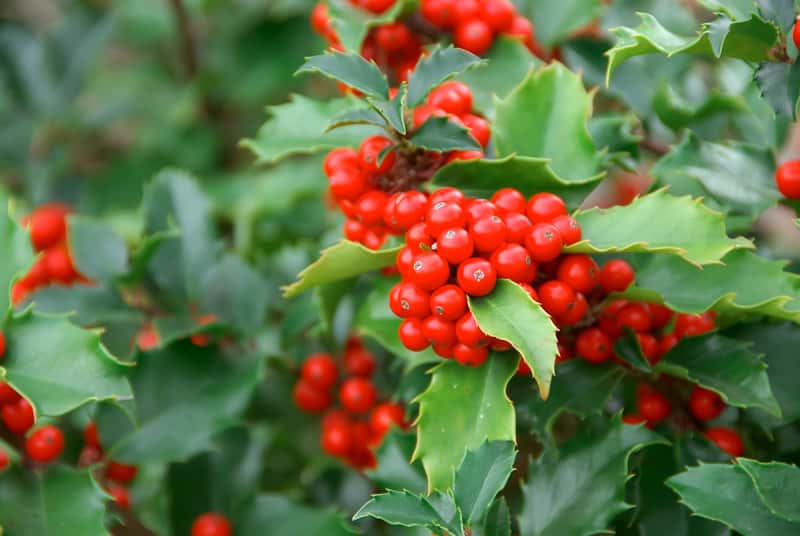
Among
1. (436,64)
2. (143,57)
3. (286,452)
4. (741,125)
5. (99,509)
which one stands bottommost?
(286,452)

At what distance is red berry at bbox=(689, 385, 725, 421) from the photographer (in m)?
1.09

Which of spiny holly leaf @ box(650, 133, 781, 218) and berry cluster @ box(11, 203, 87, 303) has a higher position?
spiny holly leaf @ box(650, 133, 781, 218)

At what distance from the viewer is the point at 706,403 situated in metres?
1.09

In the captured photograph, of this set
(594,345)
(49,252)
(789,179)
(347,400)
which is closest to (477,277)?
(594,345)

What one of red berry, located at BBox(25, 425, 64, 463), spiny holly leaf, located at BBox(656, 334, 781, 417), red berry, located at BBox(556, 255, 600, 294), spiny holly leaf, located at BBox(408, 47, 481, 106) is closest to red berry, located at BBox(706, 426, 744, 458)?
spiny holly leaf, located at BBox(656, 334, 781, 417)

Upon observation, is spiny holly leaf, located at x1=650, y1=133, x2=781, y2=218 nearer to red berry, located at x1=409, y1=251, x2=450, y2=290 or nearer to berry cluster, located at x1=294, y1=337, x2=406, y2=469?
red berry, located at x1=409, y1=251, x2=450, y2=290

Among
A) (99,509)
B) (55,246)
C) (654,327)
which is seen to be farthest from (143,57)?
(654,327)

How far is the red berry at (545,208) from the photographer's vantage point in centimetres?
94

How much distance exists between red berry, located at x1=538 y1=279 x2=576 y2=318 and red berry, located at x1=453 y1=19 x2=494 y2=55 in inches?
19.3

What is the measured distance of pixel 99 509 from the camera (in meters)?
1.06

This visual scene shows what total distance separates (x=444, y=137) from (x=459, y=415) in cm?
31

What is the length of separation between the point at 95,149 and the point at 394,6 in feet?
4.76

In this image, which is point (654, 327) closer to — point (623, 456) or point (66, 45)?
point (623, 456)

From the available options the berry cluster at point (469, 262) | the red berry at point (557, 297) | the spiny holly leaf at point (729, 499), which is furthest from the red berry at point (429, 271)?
the spiny holly leaf at point (729, 499)
